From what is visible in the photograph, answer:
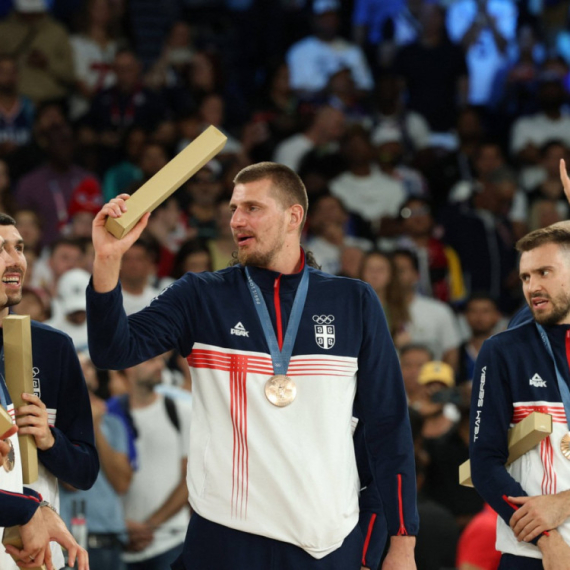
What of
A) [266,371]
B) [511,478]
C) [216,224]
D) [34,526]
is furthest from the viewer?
[216,224]

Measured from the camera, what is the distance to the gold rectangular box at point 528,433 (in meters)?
4.75

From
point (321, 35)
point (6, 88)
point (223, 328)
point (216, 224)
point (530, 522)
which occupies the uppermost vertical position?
point (321, 35)

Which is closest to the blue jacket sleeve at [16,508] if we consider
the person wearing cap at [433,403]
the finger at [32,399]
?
the finger at [32,399]

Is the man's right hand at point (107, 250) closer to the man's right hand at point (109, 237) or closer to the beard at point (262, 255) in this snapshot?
the man's right hand at point (109, 237)

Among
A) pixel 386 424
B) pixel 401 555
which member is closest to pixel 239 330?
pixel 386 424

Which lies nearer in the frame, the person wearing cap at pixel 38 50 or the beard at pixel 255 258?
the beard at pixel 255 258

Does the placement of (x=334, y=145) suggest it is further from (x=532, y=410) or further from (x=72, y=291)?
(x=532, y=410)

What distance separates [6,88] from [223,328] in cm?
761

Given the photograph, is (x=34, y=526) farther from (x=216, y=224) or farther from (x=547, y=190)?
(x=547, y=190)

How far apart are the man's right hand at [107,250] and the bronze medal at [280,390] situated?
2.41 feet

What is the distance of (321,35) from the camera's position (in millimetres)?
14523

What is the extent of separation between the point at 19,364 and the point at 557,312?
2.28 m

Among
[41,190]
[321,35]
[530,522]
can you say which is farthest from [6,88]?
[530,522]

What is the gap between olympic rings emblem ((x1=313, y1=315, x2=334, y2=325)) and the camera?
15.5 feet
